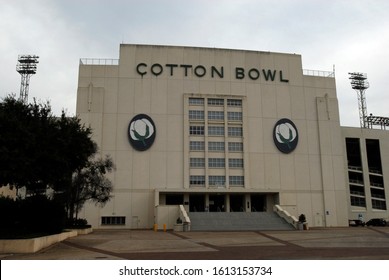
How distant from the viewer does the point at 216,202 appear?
56.6m

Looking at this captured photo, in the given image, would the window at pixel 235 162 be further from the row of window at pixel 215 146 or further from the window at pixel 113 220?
the window at pixel 113 220

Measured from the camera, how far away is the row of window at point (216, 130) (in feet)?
187

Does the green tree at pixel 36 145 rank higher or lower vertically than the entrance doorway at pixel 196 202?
higher

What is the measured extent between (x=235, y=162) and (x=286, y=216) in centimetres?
1184

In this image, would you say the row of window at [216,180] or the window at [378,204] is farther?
the window at [378,204]

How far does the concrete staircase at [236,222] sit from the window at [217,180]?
7.45 meters

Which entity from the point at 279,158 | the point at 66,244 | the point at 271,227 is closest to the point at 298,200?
the point at 279,158

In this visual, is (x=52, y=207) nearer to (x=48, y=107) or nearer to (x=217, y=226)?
(x=48, y=107)

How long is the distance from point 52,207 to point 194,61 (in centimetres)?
3730

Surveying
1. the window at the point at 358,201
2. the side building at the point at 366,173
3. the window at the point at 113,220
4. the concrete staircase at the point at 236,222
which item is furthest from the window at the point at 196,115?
the window at the point at 358,201

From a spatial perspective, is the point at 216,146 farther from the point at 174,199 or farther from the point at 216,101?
the point at 174,199

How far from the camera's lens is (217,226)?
44.9 meters

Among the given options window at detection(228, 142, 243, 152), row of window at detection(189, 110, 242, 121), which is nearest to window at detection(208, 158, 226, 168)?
window at detection(228, 142, 243, 152)

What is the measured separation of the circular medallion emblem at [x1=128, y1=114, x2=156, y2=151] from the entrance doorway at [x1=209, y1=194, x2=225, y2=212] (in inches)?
467
